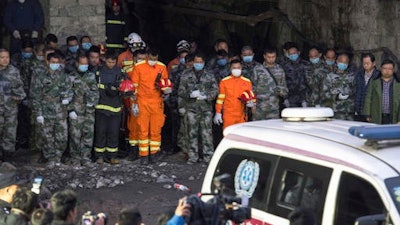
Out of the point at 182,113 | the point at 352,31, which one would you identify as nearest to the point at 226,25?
the point at 352,31

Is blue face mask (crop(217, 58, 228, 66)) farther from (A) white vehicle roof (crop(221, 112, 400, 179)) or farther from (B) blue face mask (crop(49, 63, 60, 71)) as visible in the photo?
(A) white vehicle roof (crop(221, 112, 400, 179))

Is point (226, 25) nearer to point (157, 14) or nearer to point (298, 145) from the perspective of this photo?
point (157, 14)

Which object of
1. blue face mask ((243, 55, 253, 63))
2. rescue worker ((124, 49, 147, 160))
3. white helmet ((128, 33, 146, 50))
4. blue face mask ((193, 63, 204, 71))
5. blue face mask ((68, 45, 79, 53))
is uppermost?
white helmet ((128, 33, 146, 50))

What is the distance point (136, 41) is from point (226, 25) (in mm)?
4387

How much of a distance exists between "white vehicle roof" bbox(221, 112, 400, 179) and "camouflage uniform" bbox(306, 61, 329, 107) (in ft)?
18.1

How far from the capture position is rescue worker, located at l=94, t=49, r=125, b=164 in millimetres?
11078

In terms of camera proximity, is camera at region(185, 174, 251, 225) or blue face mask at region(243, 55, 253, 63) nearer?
camera at region(185, 174, 251, 225)

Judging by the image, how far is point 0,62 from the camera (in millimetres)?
10758

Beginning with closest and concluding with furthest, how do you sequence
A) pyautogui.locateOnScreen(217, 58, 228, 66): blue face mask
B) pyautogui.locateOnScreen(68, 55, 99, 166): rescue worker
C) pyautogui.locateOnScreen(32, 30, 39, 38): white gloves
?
1. pyautogui.locateOnScreen(68, 55, 99, 166): rescue worker
2. pyautogui.locateOnScreen(217, 58, 228, 66): blue face mask
3. pyautogui.locateOnScreen(32, 30, 39, 38): white gloves

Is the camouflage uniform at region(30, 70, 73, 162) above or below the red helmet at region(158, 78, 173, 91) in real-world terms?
below

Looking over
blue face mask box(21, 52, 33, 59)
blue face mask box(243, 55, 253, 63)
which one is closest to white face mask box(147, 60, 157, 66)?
blue face mask box(243, 55, 253, 63)

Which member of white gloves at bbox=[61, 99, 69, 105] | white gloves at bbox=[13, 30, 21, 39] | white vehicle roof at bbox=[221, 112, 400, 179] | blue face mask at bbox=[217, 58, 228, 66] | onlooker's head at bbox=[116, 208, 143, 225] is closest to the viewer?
onlooker's head at bbox=[116, 208, 143, 225]

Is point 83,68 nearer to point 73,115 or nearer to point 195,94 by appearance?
point 73,115

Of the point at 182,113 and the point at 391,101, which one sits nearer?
the point at 391,101
